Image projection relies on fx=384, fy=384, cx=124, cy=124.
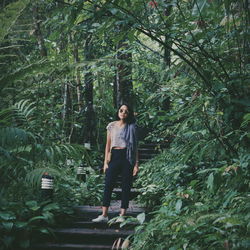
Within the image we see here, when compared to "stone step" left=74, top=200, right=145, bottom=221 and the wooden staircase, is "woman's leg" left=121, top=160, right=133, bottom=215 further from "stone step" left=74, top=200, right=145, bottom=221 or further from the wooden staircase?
"stone step" left=74, top=200, right=145, bottom=221

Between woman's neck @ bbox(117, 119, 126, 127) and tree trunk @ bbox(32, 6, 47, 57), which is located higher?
tree trunk @ bbox(32, 6, 47, 57)

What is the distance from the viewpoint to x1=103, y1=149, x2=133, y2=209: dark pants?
207 inches

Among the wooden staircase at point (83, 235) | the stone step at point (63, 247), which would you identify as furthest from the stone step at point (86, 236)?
the stone step at point (63, 247)

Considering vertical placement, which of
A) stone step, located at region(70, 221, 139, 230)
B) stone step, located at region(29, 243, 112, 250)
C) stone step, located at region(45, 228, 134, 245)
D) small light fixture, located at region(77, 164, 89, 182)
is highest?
small light fixture, located at region(77, 164, 89, 182)

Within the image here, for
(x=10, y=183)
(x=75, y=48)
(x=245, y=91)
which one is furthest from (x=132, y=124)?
(x=75, y=48)

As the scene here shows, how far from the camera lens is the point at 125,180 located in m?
5.30

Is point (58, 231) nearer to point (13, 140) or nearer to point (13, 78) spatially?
point (13, 140)

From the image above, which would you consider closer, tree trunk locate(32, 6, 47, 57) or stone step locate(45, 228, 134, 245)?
stone step locate(45, 228, 134, 245)

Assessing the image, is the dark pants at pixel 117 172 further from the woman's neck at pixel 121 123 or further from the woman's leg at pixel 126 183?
the woman's neck at pixel 121 123

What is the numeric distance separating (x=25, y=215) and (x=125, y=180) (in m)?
1.41

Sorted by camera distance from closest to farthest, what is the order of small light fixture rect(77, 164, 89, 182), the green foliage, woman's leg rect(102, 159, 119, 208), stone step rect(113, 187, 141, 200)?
woman's leg rect(102, 159, 119, 208), the green foliage, stone step rect(113, 187, 141, 200), small light fixture rect(77, 164, 89, 182)

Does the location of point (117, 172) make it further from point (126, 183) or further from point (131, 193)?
point (131, 193)

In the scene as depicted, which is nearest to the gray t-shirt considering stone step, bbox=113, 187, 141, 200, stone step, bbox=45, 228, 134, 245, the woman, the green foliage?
the woman

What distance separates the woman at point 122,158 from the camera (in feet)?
17.3
